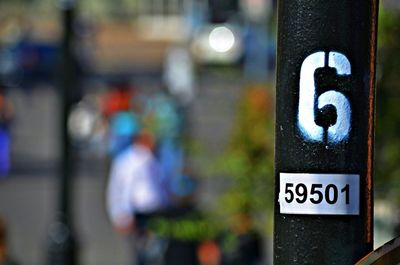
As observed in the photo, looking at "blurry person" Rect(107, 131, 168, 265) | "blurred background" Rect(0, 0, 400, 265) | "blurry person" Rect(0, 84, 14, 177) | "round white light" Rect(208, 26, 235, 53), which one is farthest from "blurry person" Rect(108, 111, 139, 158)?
"round white light" Rect(208, 26, 235, 53)

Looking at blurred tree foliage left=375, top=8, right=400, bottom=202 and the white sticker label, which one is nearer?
the white sticker label

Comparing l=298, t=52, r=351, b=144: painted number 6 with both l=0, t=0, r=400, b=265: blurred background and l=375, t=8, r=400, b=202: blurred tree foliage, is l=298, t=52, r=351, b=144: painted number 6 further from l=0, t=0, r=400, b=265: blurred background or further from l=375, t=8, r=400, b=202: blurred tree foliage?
l=375, t=8, r=400, b=202: blurred tree foliage

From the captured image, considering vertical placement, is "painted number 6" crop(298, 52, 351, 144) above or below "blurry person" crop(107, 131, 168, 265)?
above

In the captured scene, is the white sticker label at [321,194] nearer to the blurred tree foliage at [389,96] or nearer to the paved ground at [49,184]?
the blurred tree foliage at [389,96]

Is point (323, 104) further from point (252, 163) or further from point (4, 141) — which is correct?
point (4, 141)

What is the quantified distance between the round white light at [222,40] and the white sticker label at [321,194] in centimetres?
3499

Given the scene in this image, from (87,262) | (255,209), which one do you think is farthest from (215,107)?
(255,209)

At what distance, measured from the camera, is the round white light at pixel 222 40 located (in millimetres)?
38222

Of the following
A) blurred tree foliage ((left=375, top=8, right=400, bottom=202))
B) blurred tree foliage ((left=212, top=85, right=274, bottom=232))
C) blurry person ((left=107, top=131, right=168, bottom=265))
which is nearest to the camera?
blurred tree foliage ((left=375, top=8, right=400, bottom=202))

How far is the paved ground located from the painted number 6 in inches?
324

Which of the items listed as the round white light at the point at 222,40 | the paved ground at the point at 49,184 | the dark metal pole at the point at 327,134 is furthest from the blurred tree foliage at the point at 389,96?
the round white light at the point at 222,40

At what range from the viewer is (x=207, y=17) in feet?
133

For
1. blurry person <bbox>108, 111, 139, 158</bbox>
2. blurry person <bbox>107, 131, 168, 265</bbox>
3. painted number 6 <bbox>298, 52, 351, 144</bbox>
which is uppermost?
painted number 6 <bbox>298, 52, 351, 144</bbox>

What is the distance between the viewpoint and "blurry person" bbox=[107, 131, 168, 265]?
1165 centimetres
